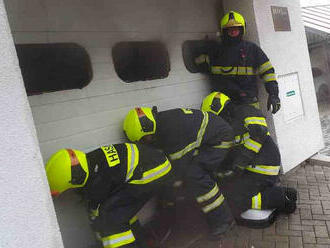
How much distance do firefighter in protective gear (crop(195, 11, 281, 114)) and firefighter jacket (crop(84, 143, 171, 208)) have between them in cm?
185

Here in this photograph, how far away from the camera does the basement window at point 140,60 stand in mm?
3684

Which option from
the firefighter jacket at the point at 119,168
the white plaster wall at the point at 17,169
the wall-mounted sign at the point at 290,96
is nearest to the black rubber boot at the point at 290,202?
the wall-mounted sign at the point at 290,96

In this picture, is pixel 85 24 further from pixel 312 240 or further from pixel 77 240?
pixel 312 240

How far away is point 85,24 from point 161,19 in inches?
45.6

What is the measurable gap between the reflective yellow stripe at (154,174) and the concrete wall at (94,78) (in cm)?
70

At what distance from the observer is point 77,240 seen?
3.20 meters

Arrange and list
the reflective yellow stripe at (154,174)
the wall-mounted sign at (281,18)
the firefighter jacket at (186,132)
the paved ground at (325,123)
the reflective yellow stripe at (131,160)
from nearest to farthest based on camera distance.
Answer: the reflective yellow stripe at (131,160)
the reflective yellow stripe at (154,174)
the firefighter jacket at (186,132)
the wall-mounted sign at (281,18)
the paved ground at (325,123)

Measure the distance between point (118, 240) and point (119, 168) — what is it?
0.60 metres

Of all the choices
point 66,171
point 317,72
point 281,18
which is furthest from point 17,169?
point 317,72

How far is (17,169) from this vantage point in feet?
5.75

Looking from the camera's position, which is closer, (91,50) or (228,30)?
(91,50)

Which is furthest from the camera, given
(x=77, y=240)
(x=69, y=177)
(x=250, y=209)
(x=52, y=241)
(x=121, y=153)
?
(x=250, y=209)

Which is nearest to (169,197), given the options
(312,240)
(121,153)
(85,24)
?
(121,153)

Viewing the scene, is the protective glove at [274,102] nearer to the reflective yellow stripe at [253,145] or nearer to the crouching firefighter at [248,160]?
the crouching firefighter at [248,160]
